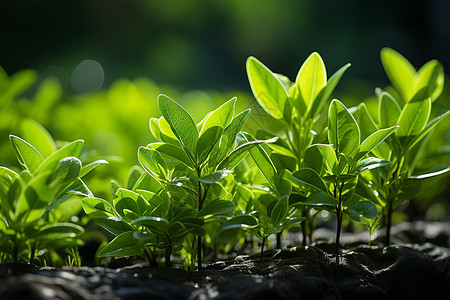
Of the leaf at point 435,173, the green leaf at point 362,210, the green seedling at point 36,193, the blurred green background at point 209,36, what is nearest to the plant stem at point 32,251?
the green seedling at point 36,193

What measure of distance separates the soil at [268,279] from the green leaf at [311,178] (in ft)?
0.38

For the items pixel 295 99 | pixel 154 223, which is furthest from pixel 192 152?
pixel 295 99

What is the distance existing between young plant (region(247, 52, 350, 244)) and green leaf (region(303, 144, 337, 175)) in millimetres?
39

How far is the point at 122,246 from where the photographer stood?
592 millimetres

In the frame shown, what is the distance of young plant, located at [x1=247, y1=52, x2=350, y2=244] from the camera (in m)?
0.67

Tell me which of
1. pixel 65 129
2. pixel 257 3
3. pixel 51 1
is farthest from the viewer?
pixel 257 3

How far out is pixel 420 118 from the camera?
681 millimetres

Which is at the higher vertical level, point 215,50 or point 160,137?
point 215,50

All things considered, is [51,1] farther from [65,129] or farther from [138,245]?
[138,245]

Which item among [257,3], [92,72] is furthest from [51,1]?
[257,3]

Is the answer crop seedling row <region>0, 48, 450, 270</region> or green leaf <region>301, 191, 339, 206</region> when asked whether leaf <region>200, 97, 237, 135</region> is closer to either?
crop seedling row <region>0, 48, 450, 270</region>

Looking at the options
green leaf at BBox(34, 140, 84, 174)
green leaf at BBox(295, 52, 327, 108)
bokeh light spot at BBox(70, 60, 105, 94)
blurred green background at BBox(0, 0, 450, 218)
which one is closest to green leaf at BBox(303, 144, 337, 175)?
green leaf at BBox(295, 52, 327, 108)

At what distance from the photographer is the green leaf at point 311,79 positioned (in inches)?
26.8

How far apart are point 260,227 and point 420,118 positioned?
325mm
